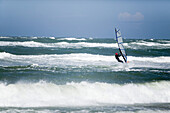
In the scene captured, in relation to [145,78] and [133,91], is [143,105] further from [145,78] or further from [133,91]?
[145,78]

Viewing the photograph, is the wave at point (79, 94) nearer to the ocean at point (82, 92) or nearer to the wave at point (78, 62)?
the ocean at point (82, 92)

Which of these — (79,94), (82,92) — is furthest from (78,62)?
(79,94)

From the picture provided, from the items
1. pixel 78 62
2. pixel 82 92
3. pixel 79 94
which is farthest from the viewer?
pixel 78 62

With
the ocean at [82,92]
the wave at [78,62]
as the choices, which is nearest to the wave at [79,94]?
the ocean at [82,92]

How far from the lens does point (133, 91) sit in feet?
48.2

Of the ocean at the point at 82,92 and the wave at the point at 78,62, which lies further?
the wave at the point at 78,62

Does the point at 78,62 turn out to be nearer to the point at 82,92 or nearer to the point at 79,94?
the point at 82,92

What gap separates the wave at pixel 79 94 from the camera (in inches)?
482

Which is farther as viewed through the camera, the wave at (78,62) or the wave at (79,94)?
the wave at (78,62)

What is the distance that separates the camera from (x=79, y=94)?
45.3 ft

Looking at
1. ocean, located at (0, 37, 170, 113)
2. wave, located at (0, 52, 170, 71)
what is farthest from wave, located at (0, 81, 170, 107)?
wave, located at (0, 52, 170, 71)

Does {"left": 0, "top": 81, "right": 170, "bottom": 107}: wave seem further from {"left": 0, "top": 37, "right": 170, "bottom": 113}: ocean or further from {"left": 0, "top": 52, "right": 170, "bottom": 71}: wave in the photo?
{"left": 0, "top": 52, "right": 170, "bottom": 71}: wave

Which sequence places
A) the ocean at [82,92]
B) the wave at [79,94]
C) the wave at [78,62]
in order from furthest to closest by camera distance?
the wave at [78,62] < the wave at [79,94] < the ocean at [82,92]

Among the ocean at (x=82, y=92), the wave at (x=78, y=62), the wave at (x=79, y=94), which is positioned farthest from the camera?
the wave at (x=78, y=62)
